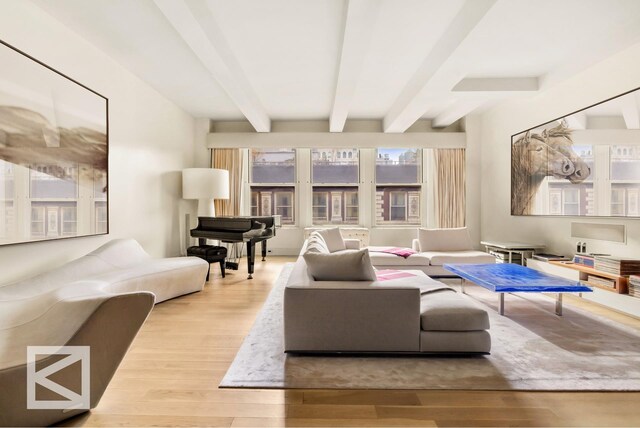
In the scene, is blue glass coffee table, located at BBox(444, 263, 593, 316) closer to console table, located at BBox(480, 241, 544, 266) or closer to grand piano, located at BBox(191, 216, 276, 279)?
console table, located at BBox(480, 241, 544, 266)

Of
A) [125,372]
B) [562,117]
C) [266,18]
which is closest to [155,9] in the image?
[266,18]

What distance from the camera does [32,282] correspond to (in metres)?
2.64

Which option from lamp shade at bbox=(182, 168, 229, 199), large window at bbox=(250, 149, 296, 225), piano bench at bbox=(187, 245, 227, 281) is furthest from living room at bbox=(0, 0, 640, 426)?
large window at bbox=(250, 149, 296, 225)

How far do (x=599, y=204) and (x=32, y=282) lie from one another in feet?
18.4

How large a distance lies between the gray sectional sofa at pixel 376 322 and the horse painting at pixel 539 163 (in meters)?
3.03

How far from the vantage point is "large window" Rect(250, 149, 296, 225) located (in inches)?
286

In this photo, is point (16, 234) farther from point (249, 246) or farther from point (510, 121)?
point (510, 121)

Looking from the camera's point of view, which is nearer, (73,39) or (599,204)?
(73,39)

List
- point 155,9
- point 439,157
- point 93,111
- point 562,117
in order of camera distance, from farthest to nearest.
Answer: point 439,157 < point 562,117 < point 93,111 < point 155,9

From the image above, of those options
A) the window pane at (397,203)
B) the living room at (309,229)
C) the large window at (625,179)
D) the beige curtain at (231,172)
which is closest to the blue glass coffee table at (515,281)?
the living room at (309,229)

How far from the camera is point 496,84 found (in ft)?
15.2

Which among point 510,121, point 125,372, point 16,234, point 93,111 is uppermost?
point 510,121

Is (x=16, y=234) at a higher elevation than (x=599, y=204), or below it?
below

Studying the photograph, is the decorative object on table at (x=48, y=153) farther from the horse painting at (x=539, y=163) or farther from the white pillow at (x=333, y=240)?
the horse painting at (x=539, y=163)
